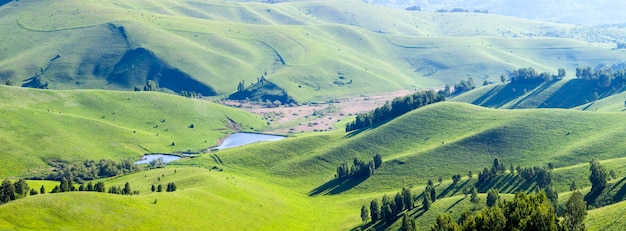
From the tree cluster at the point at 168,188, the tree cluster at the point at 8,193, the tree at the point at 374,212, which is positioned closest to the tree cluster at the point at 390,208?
the tree at the point at 374,212

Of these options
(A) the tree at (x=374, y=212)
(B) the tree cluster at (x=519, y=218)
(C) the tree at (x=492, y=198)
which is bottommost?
(A) the tree at (x=374, y=212)

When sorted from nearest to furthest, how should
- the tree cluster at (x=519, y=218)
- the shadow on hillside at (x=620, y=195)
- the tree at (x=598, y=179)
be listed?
1. the tree cluster at (x=519, y=218)
2. the shadow on hillside at (x=620, y=195)
3. the tree at (x=598, y=179)

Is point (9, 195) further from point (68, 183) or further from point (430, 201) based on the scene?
point (430, 201)

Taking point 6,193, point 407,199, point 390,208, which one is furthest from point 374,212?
point 6,193

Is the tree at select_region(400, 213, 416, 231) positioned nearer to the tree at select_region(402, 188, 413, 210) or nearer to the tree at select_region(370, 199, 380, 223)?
the tree at select_region(370, 199, 380, 223)

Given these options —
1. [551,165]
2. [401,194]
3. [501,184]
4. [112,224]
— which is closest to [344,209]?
[401,194]

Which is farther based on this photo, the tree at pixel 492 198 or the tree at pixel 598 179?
the tree at pixel 598 179

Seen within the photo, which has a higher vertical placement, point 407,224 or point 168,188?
point 407,224

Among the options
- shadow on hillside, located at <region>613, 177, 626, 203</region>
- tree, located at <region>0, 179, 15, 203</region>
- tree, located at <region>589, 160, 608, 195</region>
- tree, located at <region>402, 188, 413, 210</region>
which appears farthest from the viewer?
tree, located at <region>402, 188, 413, 210</region>

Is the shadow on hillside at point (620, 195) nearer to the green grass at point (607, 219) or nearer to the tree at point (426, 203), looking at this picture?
the green grass at point (607, 219)

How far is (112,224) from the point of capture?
447 ft

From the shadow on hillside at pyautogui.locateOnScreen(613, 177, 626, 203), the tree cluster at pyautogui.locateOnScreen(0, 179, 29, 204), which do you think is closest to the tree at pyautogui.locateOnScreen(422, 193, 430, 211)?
the shadow on hillside at pyautogui.locateOnScreen(613, 177, 626, 203)

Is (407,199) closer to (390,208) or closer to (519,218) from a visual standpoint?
(390,208)

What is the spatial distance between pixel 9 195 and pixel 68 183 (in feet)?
84.8
